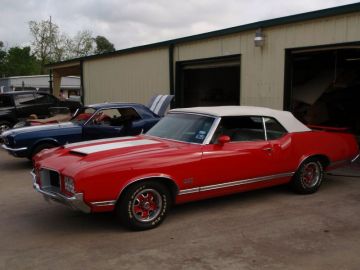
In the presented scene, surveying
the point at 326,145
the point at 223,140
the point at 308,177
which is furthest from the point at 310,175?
the point at 223,140

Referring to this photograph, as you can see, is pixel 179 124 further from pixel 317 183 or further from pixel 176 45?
pixel 176 45

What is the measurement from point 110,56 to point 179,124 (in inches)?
468

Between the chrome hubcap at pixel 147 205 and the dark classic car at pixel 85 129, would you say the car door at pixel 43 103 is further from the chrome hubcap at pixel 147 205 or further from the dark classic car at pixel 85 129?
the chrome hubcap at pixel 147 205

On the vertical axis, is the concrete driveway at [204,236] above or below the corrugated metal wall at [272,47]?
below

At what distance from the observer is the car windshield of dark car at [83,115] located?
Result: 10164 mm

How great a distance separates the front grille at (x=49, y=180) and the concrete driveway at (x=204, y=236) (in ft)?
1.63

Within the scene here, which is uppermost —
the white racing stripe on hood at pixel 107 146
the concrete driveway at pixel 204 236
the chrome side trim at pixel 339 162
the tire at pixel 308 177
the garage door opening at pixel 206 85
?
the garage door opening at pixel 206 85

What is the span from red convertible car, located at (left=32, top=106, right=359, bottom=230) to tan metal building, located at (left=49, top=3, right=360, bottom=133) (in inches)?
114

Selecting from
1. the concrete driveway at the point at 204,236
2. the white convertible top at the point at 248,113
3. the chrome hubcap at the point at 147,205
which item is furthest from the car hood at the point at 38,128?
the chrome hubcap at the point at 147,205

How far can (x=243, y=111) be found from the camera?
21.4ft

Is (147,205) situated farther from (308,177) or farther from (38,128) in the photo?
(38,128)

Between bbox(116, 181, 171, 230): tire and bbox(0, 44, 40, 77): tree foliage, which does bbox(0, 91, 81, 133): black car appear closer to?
bbox(116, 181, 171, 230): tire

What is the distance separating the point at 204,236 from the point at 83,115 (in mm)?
6168

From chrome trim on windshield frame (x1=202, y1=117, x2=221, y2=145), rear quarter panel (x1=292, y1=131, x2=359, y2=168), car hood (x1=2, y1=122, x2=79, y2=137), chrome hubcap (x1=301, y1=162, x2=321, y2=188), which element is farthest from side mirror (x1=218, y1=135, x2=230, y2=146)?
car hood (x1=2, y1=122, x2=79, y2=137)
